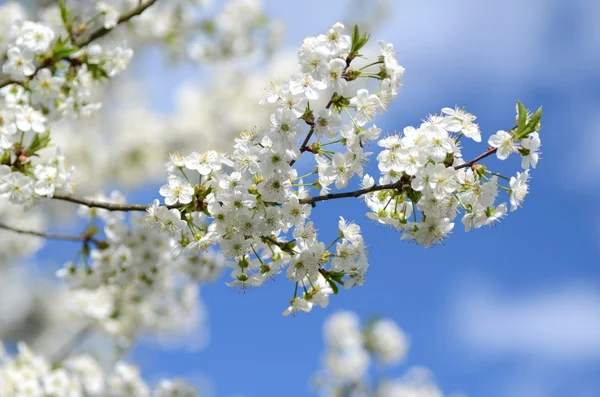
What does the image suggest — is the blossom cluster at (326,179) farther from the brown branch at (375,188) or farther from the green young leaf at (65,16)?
the green young leaf at (65,16)

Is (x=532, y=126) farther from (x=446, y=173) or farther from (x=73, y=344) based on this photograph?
(x=73, y=344)

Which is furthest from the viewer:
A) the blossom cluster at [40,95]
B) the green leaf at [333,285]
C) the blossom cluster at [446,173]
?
the blossom cluster at [40,95]

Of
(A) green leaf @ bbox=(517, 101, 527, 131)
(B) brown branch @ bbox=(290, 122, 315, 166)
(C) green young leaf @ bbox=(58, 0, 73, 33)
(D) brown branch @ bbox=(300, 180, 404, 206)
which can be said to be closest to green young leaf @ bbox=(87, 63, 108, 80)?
(C) green young leaf @ bbox=(58, 0, 73, 33)

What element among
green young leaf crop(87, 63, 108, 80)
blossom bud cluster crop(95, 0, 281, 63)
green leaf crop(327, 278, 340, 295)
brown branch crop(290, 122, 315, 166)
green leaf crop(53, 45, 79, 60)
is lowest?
green leaf crop(327, 278, 340, 295)

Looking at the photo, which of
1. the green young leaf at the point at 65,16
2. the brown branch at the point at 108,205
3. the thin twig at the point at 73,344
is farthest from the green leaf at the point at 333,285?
the thin twig at the point at 73,344

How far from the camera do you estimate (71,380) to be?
610 cm

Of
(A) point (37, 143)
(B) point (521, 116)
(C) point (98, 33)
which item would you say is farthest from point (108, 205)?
(B) point (521, 116)

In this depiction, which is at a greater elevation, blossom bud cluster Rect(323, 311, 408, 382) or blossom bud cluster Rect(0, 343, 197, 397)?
blossom bud cluster Rect(323, 311, 408, 382)

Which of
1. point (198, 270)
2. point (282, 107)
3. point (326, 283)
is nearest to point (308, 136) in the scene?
point (282, 107)

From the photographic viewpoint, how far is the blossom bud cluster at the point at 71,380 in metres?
5.72

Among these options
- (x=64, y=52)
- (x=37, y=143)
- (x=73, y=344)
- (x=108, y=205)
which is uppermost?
(x=64, y=52)

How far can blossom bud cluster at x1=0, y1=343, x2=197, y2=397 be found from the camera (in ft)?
18.8

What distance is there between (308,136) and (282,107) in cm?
19

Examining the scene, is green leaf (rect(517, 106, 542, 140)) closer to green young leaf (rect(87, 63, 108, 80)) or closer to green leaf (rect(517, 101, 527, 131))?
green leaf (rect(517, 101, 527, 131))
